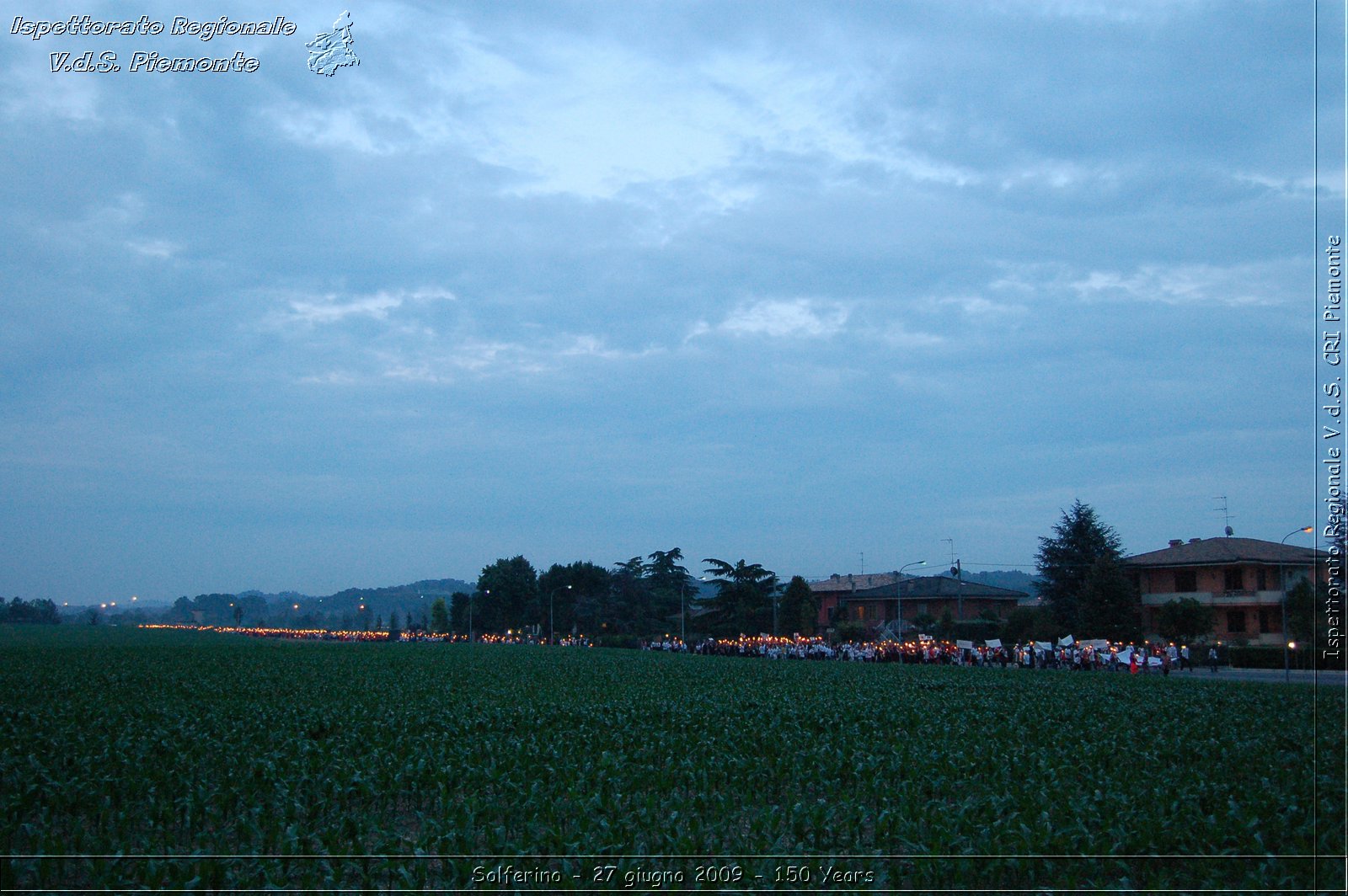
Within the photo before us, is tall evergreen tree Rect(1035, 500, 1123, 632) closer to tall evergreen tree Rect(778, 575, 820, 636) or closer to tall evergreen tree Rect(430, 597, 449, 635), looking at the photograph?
tall evergreen tree Rect(778, 575, 820, 636)

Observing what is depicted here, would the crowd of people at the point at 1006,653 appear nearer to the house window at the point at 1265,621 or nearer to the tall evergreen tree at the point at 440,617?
the house window at the point at 1265,621

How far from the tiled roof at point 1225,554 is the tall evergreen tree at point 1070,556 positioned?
8.26 ft

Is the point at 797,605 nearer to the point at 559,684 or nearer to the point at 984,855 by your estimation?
the point at 559,684

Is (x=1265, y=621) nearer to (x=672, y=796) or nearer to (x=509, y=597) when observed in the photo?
(x=672, y=796)

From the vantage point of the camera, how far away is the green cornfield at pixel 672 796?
29.9ft

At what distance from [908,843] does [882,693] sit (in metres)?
18.3

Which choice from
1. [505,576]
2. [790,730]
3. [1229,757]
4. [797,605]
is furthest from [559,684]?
[505,576]

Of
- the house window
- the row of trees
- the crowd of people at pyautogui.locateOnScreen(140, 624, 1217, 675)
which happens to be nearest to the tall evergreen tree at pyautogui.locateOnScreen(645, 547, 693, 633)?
the row of trees

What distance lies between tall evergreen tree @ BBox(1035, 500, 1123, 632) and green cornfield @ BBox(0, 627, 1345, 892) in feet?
135

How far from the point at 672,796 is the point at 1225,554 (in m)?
49.8

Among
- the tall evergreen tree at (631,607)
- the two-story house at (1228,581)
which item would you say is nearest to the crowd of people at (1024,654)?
the two-story house at (1228,581)

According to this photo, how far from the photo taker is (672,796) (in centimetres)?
1224

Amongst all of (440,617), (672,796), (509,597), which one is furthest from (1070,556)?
(440,617)

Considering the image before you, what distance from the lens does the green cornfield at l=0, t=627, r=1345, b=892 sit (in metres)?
9.12
